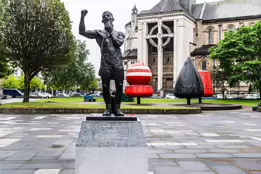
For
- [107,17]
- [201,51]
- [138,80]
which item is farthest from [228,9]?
[107,17]

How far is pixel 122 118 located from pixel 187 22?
6983cm

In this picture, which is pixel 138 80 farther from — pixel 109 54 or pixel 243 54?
pixel 109 54

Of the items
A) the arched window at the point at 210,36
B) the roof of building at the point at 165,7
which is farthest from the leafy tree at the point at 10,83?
the arched window at the point at 210,36

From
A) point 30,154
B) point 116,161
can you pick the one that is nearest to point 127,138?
point 116,161

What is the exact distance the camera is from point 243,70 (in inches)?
1500

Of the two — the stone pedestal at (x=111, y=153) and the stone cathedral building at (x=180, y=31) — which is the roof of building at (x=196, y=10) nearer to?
the stone cathedral building at (x=180, y=31)

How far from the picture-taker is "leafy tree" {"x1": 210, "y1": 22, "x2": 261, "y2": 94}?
38225 mm

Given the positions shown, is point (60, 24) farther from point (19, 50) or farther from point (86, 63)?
point (86, 63)

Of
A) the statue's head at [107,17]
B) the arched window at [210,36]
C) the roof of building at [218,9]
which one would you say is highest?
the roof of building at [218,9]

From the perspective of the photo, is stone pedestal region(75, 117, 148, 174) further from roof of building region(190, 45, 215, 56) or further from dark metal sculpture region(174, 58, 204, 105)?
roof of building region(190, 45, 215, 56)

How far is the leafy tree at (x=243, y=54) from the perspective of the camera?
38.2 meters

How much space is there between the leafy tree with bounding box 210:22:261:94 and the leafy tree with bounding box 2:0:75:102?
2299 centimetres

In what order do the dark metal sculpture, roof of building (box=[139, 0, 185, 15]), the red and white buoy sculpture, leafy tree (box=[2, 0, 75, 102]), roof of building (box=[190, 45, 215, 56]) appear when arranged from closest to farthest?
the dark metal sculpture < the red and white buoy sculpture < leafy tree (box=[2, 0, 75, 102]) < roof of building (box=[190, 45, 215, 56]) < roof of building (box=[139, 0, 185, 15])

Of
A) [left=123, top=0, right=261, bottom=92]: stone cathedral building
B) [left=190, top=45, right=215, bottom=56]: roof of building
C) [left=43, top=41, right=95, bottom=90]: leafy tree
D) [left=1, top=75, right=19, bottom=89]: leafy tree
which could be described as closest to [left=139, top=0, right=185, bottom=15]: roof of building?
[left=123, top=0, right=261, bottom=92]: stone cathedral building
